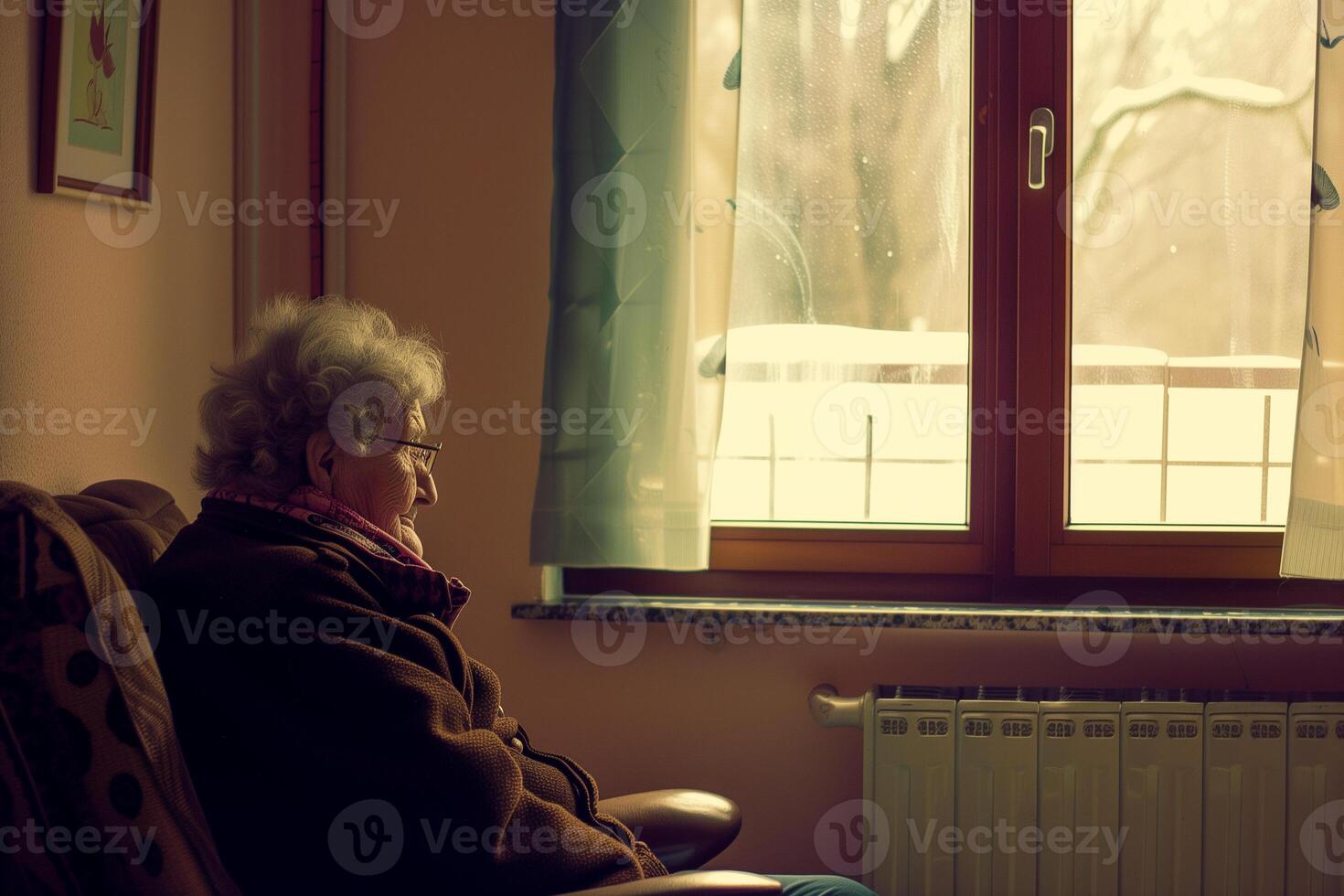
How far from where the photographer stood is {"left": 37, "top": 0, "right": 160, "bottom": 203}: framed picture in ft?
5.14

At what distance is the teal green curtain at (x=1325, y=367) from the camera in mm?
2035

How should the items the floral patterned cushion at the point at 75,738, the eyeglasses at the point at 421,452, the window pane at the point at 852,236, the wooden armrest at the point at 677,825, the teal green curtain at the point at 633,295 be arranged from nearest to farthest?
1. the floral patterned cushion at the point at 75,738
2. the eyeglasses at the point at 421,452
3. the wooden armrest at the point at 677,825
4. the teal green curtain at the point at 633,295
5. the window pane at the point at 852,236

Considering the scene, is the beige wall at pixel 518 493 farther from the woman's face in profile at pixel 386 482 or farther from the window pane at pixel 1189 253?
the woman's face in profile at pixel 386 482

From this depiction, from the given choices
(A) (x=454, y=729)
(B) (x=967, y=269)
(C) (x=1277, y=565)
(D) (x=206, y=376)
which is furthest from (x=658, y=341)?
(C) (x=1277, y=565)

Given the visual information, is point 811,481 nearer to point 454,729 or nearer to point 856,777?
point 856,777

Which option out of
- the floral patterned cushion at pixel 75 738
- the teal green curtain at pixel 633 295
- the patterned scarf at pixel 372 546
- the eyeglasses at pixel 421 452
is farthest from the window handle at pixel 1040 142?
the floral patterned cushion at pixel 75 738

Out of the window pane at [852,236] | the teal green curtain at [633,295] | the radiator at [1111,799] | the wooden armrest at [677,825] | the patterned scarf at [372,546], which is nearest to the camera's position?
the patterned scarf at [372,546]

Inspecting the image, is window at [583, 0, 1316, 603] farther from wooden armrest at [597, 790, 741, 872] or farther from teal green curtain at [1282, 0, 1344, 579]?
wooden armrest at [597, 790, 741, 872]

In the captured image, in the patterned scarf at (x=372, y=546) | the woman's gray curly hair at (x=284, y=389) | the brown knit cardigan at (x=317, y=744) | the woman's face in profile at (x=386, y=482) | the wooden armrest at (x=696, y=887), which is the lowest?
the wooden armrest at (x=696, y=887)

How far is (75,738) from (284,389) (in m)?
0.49

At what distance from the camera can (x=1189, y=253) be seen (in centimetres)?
221

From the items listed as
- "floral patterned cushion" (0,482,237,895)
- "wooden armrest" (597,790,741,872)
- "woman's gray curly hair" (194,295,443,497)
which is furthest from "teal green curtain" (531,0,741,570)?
"floral patterned cushion" (0,482,237,895)

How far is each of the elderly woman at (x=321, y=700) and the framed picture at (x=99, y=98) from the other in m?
0.50

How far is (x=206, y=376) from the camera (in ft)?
6.81
